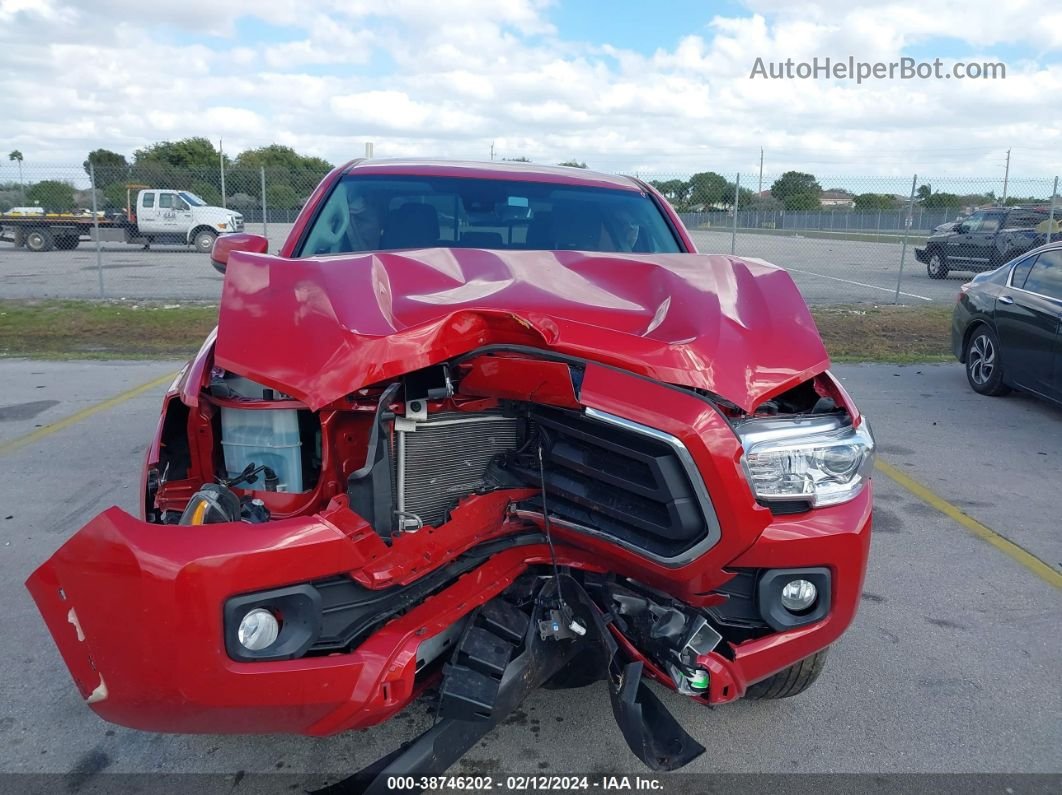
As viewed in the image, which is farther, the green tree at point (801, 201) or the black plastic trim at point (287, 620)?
the green tree at point (801, 201)

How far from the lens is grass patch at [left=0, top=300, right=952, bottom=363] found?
9.83 metres

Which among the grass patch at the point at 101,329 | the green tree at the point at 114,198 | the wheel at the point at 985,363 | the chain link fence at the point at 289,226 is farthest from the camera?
the green tree at the point at 114,198

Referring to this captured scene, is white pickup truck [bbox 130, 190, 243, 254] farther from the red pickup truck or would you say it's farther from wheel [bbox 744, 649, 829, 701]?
wheel [bbox 744, 649, 829, 701]

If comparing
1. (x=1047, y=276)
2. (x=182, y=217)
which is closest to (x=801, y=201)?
(x=182, y=217)

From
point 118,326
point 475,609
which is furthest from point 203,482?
point 118,326

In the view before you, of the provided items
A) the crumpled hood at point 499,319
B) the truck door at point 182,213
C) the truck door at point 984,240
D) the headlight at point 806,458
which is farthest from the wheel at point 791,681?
the truck door at point 182,213

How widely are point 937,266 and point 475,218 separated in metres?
18.7

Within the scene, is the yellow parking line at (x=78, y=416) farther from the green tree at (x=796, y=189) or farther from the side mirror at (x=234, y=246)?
the green tree at (x=796, y=189)

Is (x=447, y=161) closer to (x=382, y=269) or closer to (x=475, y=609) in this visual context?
(x=382, y=269)

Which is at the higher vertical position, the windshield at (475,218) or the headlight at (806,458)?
the windshield at (475,218)

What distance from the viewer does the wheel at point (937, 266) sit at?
1980 centimetres

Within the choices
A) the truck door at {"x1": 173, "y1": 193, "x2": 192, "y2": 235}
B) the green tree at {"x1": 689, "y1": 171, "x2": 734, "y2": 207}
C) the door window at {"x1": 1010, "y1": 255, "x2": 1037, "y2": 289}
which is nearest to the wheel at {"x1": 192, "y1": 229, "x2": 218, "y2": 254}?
the truck door at {"x1": 173, "y1": 193, "x2": 192, "y2": 235}

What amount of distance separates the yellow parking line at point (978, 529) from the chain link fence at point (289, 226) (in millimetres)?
9836

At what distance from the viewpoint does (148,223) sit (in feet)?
80.6
